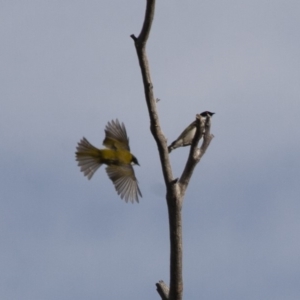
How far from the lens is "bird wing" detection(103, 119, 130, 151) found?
650 cm

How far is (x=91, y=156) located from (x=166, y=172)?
1671 millimetres

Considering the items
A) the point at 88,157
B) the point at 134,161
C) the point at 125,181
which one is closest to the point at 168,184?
the point at 125,181

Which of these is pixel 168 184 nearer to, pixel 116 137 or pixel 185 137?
pixel 116 137

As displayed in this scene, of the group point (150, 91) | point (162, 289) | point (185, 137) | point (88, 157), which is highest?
point (185, 137)

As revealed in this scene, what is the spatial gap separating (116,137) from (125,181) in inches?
21.4

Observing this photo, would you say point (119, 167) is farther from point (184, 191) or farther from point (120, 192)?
point (184, 191)

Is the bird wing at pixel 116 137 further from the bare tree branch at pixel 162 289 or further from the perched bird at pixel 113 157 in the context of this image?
the bare tree branch at pixel 162 289

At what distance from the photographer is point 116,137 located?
6.53 m

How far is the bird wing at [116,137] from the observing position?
6500 millimetres

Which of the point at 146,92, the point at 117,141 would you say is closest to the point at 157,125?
the point at 146,92

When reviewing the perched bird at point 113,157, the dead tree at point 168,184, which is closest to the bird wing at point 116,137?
the perched bird at point 113,157

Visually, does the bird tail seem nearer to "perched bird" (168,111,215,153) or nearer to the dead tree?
the dead tree

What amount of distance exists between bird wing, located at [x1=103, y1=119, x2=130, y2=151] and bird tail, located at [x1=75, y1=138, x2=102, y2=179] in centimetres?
12

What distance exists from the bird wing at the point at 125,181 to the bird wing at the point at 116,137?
246mm
